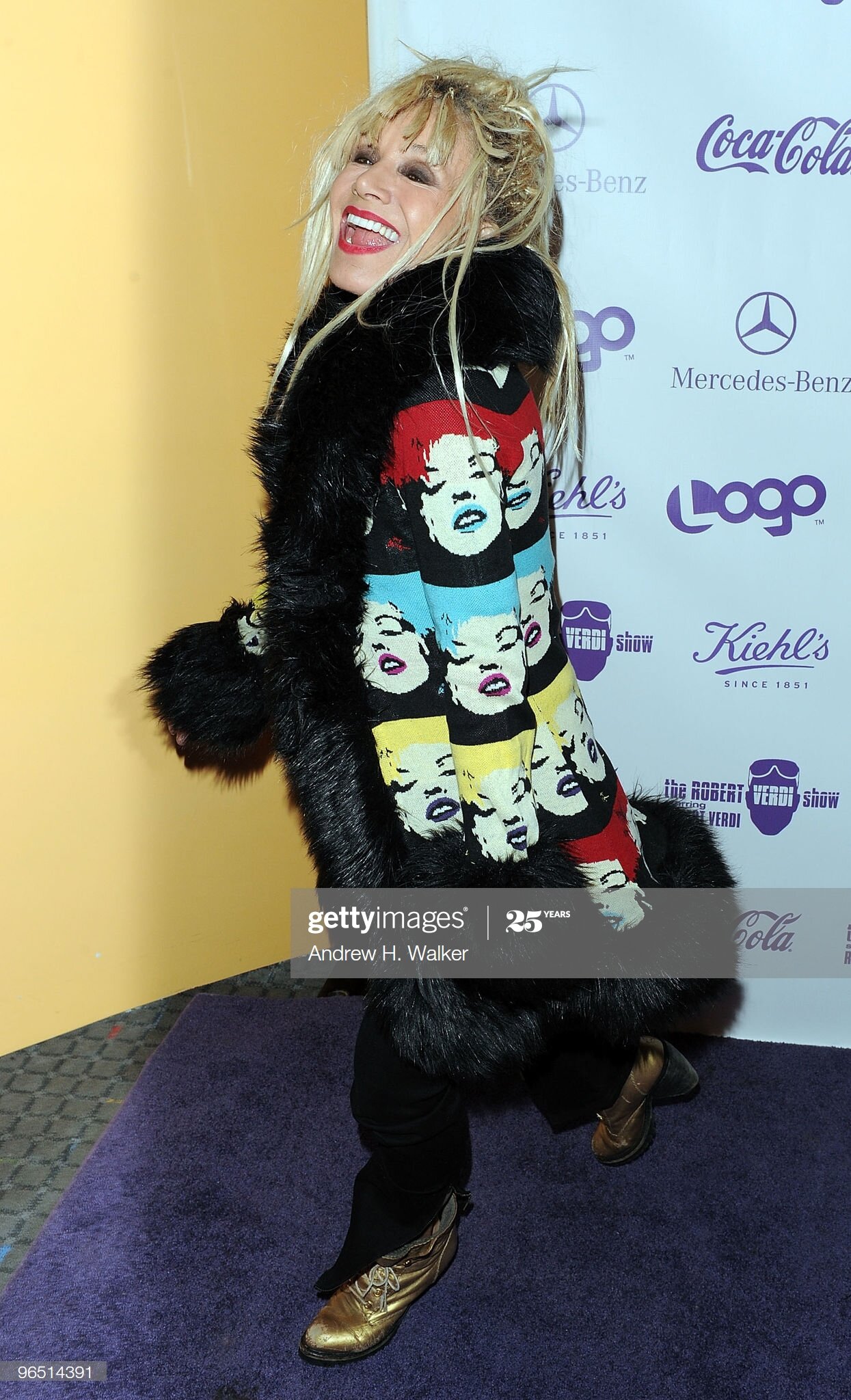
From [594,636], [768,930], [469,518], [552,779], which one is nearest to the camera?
[469,518]

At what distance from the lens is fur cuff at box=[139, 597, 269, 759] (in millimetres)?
1854

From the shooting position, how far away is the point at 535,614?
154 cm

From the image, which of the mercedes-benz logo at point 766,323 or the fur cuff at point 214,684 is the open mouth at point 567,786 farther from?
the mercedes-benz logo at point 766,323

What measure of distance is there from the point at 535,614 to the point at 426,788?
11.1 inches

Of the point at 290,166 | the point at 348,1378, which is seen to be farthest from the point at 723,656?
the point at 348,1378

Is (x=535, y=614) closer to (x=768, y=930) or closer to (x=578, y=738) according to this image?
(x=578, y=738)

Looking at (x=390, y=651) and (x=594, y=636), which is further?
(x=594, y=636)

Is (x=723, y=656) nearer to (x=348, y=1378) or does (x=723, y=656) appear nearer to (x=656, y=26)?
(x=656, y=26)

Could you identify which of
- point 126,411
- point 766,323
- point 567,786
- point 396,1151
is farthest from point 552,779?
point 126,411

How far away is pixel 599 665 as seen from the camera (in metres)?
2.17

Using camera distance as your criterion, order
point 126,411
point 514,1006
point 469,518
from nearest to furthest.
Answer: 1. point 469,518
2. point 514,1006
3. point 126,411

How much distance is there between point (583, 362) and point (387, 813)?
96cm

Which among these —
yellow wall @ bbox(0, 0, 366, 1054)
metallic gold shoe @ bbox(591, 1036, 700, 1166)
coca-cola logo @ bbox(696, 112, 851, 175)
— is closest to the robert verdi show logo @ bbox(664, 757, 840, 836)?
metallic gold shoe @ bbox(591, 1036, 700, 1166)

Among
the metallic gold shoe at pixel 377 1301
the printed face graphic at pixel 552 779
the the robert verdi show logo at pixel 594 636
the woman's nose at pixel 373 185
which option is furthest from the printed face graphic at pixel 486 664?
the metallic gold shoe at pixel 377 1301
